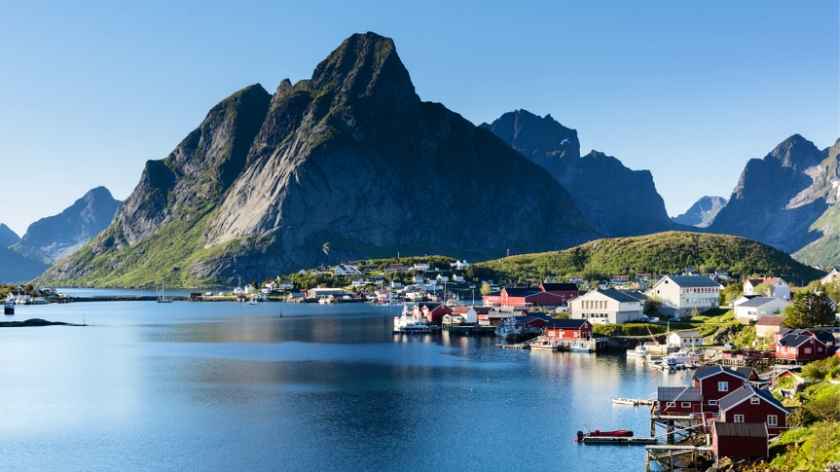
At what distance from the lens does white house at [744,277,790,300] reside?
4251 inches

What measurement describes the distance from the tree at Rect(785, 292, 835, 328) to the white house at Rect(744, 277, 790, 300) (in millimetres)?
18368

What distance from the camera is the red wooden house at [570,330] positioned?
9476 centimetres

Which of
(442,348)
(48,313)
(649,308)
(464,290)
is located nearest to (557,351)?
(442,348)

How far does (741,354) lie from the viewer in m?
74.7

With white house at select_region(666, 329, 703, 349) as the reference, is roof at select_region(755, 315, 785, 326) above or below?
above

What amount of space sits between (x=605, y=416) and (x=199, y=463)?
24103 mm

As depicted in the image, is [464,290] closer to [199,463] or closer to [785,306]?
[785,306]

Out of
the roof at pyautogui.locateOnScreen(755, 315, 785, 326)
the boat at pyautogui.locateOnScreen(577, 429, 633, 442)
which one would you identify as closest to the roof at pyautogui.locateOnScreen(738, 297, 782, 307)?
the roof at pyautogui.locateOnScreen(755, 315, 785, 326)

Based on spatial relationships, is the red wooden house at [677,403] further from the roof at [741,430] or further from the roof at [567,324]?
the roof at [567,324]

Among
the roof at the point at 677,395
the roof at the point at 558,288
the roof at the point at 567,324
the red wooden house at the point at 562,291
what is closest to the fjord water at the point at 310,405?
the roof at the point at 677,395

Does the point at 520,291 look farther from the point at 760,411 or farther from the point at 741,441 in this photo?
the point at 741,441

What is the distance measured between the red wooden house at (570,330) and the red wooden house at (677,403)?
42926 mm

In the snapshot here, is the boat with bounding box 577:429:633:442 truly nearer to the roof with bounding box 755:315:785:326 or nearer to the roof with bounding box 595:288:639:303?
the roof with bounding box 755:315:785:326

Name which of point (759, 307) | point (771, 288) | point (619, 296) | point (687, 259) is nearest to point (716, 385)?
point (759, 307)
